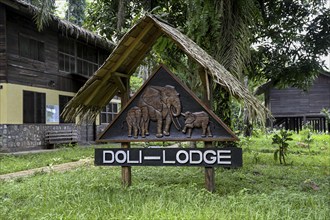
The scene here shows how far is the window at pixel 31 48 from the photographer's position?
1560 cm

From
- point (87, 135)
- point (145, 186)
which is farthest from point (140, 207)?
point (87, 135)

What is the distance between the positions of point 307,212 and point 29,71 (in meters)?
13.7

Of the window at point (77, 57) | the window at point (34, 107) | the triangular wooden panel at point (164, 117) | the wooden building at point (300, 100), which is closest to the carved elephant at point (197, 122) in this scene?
the triangular wooden panel at point (164, 117)

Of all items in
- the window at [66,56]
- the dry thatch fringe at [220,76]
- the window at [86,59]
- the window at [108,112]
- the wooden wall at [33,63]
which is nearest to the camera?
the dry thatch fringe at [220,76]

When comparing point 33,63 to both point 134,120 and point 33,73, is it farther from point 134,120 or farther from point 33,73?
point 134,120

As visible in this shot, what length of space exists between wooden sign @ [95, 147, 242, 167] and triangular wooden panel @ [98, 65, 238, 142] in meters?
0.18

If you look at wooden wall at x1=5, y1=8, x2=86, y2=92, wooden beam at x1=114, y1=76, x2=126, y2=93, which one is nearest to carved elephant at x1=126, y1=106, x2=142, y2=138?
wooden beam at x1=114, y1=76, x2=126, y2=93

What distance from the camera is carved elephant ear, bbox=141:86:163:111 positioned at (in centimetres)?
615

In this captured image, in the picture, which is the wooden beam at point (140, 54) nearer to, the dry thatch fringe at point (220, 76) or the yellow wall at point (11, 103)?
the dry thatch fringe at point (220, 76)

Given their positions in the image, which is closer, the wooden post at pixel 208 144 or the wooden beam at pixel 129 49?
the wooden post at pixel 208 144

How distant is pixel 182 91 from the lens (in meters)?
6.08

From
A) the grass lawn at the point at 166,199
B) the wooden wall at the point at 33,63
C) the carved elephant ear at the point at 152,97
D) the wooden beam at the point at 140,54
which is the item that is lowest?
the grass lawn at the point at 166,199

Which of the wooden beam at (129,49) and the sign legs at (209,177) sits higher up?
the wooden beam at (129,49)

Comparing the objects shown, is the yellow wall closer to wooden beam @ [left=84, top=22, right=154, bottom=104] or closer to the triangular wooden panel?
wooden beam @ [left=84, top=22, right=154, bottom=104]
